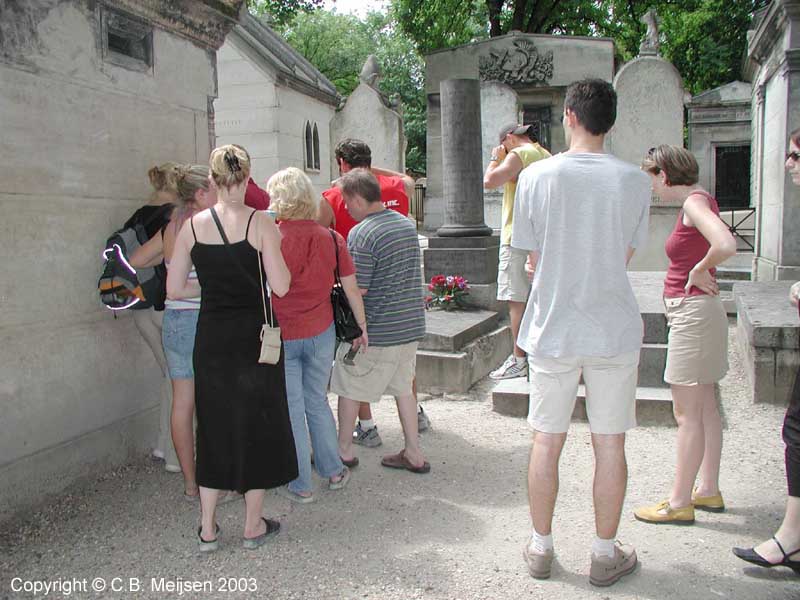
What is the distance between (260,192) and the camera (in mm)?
4453

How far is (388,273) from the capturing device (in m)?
4.16

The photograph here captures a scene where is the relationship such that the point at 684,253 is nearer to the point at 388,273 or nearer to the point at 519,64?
the point at 388,273

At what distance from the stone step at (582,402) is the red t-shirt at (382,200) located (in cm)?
166

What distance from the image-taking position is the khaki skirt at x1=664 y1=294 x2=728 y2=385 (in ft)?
11.2

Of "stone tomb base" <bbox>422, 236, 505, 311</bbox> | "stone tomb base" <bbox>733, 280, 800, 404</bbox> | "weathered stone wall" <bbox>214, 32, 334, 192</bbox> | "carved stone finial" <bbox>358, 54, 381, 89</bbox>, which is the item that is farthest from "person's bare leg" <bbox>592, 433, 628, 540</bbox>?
"weathered stone wall" <bbox>214, 32, 334, 192</bbox>

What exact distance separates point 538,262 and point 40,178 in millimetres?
2532

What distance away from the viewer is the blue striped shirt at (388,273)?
4.11 meters

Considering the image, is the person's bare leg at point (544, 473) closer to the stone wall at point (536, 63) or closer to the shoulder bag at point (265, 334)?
the shoulder bag at point (265, 334)

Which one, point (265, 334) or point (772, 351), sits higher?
point (265, 334)

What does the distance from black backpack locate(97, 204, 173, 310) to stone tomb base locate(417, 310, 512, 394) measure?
2693mm

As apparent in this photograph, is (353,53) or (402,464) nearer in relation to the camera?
(402,464)

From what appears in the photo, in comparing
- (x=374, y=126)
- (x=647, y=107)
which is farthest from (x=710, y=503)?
(x=374, y=126)

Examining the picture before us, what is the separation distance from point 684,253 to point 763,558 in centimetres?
138

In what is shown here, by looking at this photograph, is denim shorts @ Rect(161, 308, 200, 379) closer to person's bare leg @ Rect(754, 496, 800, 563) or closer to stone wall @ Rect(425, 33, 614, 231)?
person's bare leg @ Rect(754, 496, 800, 563)
